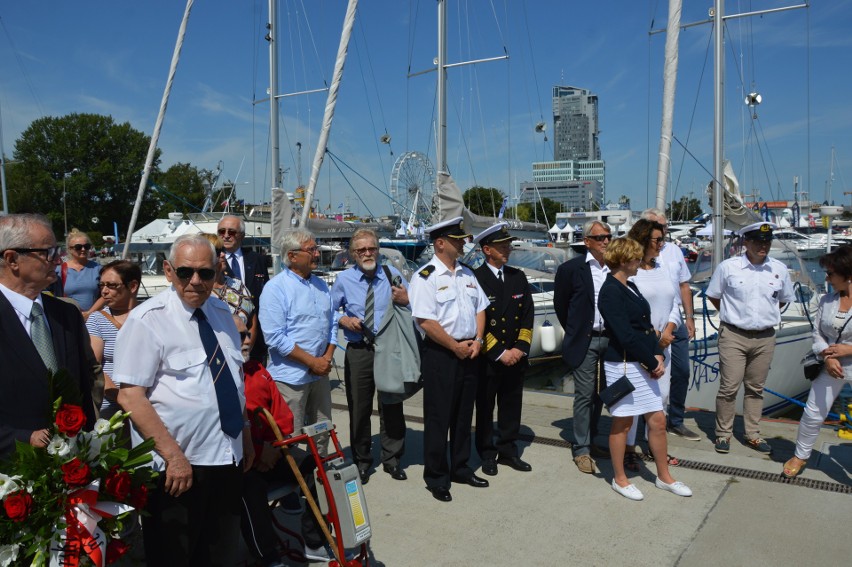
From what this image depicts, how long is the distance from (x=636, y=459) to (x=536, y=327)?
6.88 meters

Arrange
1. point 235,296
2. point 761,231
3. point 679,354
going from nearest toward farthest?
1. point 235,296
2. point 761,231
3. point 679,354

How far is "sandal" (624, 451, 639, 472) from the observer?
4.85 metres

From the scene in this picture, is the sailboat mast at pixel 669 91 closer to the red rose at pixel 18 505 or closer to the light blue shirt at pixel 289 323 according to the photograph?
the light blue shirt at pixel 289 323

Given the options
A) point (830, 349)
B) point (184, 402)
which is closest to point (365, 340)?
point (184, 402)

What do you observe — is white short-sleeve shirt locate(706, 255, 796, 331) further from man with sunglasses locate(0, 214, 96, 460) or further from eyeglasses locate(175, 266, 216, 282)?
man with sunglasses locate(0, 214, 96, 460)

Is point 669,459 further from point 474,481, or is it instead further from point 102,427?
point 102,427

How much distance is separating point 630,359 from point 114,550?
Answer: 129 inches

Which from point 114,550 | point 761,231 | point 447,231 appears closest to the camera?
point 114,550

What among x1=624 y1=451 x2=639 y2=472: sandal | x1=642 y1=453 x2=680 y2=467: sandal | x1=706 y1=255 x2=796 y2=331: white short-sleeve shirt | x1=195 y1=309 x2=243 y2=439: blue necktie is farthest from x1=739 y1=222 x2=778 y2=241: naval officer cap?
x1=195 y1=309 x2=243 y2=439: blue necktie

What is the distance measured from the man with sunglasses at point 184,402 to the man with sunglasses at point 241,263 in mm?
2207

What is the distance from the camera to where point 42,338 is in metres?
2.51

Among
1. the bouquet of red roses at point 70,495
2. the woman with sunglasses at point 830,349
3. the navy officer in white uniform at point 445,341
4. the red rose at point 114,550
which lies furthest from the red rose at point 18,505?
the woman with sunglasses at point 830,349

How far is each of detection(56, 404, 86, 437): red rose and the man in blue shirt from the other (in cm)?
255

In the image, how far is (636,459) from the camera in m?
4.91
